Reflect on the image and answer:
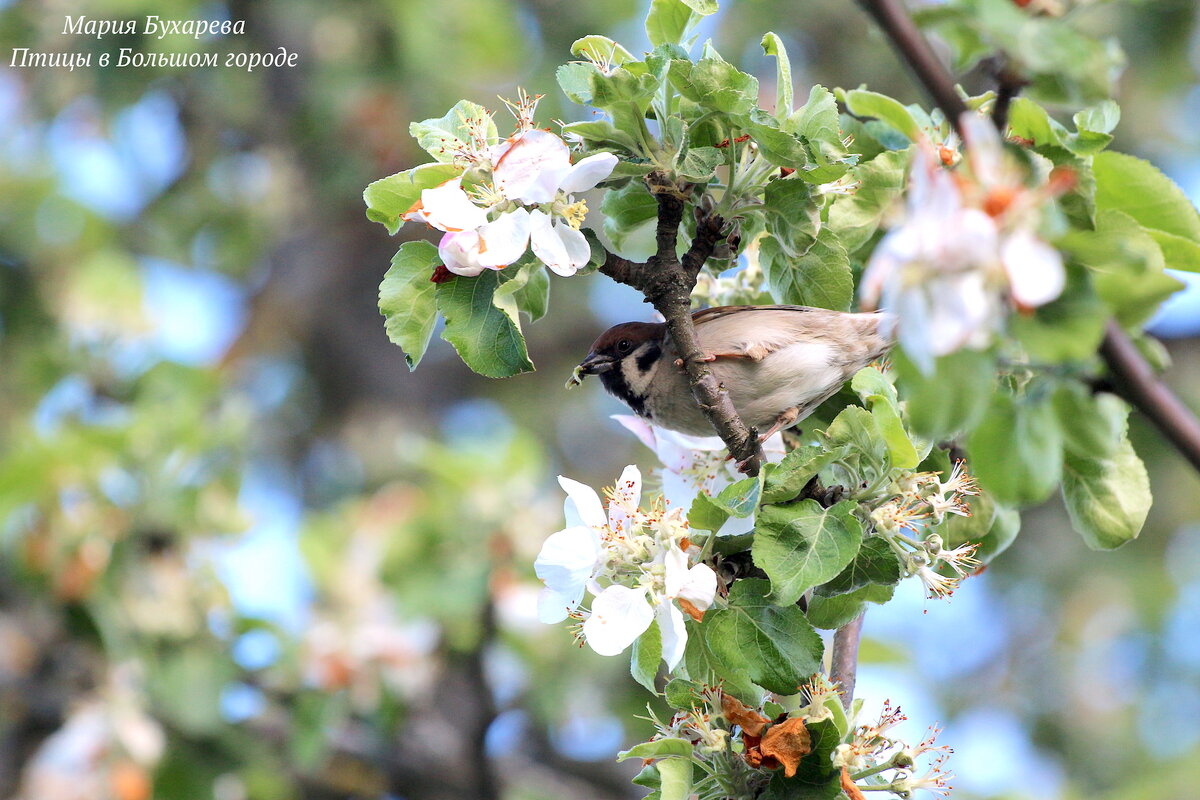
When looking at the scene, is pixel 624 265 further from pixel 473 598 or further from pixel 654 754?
pixel 473 598

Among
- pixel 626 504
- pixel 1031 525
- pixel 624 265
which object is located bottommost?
pixel 1031 525

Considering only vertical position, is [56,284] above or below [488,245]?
below

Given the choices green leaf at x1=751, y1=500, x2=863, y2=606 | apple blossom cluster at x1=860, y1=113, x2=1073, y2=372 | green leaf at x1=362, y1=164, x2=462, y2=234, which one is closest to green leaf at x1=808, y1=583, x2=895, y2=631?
green leaf at x1=751, y1=500, x2=863, y2=606

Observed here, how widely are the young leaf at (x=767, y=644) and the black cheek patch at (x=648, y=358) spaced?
136cm

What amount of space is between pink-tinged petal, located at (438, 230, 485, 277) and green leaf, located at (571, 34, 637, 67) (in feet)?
1.28

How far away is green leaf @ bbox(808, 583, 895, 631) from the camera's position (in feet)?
5.64

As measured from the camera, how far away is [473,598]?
4406mm

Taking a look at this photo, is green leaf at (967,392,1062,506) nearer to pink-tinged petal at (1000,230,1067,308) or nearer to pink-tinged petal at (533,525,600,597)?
pink-tinged petal at (1000,230,1067,308)

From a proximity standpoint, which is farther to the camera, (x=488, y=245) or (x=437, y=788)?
(x=437, y=788)

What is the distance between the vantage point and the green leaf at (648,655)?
1754mm

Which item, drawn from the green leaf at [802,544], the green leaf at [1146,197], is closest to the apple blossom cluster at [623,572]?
the green leaf at [802,544]

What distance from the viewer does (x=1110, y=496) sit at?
1769 mm

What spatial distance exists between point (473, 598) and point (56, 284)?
510cm

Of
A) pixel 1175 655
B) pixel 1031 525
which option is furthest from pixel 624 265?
pixel 1175 655
